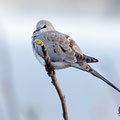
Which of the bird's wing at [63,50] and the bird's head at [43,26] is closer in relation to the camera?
the bird's wing at [63,50]

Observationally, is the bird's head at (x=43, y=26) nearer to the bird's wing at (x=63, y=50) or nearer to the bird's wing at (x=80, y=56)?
the bird's wing at (x=63, y=50)

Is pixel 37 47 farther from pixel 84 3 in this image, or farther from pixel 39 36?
pixel 84 3

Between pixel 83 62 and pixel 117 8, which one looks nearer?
pixel 83 62

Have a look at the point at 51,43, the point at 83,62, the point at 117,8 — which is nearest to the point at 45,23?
the point at 51,43

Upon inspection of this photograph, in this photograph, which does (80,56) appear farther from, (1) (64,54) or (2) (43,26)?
(2) (43,26)

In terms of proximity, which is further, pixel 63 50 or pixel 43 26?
pixel 43 26

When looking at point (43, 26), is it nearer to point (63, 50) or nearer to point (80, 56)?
point (63, 50)

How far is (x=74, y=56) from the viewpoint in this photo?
3268mm

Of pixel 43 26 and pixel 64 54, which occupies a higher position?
pixel 43 26

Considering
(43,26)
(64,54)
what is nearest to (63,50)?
(64,54)

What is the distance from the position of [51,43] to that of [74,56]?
23cm

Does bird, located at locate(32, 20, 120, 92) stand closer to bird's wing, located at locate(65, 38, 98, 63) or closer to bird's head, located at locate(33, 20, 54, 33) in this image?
bird's wing, located at locate(65, 38, 98, 63)

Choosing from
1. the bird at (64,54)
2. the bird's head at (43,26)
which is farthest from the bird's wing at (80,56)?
the bird's head at (43,26)

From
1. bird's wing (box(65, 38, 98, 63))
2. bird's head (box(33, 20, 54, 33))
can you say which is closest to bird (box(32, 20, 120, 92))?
bird's wing (box(65, 38, 98, 63))
